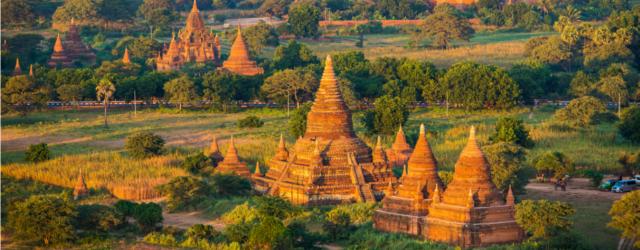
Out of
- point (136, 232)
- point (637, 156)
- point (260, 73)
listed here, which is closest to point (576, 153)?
point (637, 156)

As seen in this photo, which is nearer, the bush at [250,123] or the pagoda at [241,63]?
the bush at [250,123]

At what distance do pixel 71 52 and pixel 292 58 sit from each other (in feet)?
65.9

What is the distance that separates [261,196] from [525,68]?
4559cm

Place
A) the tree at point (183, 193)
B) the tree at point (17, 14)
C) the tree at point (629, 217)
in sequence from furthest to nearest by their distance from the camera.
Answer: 1. the tree at point (17, 14)
2. the tree at point (183, 193)
3. the tree at point (629, 217)

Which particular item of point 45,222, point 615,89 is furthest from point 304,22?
point 45,222

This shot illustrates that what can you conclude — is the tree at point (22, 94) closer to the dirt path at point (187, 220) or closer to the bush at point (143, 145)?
the bush at point (143, 145)

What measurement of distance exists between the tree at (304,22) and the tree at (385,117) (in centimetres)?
6285

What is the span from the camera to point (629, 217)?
47.8 meters

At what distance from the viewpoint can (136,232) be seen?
52.8 m

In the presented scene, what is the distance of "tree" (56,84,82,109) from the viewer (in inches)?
3723

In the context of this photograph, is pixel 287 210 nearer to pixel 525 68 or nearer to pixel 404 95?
pixel 404 95

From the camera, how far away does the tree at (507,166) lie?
58344mm

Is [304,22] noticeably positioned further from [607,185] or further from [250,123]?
[607,185]

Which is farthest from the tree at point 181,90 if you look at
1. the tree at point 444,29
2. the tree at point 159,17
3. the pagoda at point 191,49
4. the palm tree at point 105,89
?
the tree at point 159,17
